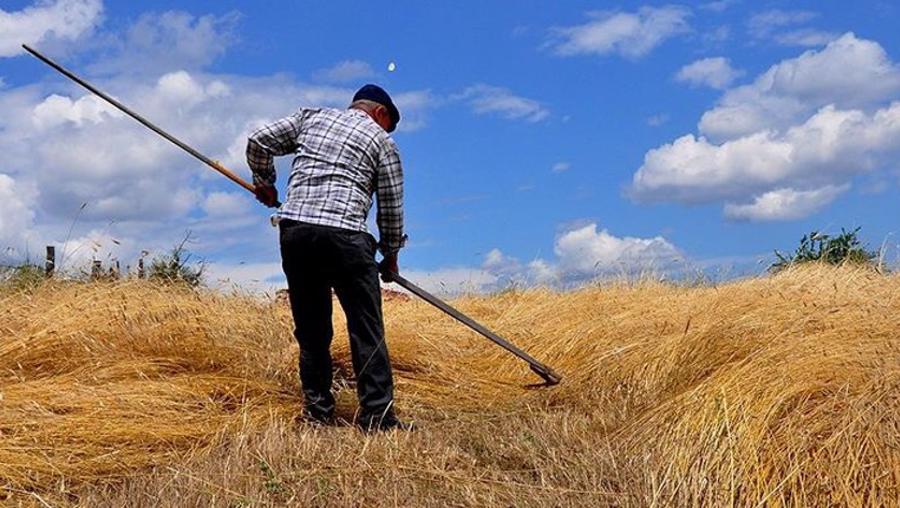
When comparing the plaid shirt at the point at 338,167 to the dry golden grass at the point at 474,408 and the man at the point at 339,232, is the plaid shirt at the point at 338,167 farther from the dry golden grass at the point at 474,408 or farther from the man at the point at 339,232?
the dry golden grass at the point at 474,408

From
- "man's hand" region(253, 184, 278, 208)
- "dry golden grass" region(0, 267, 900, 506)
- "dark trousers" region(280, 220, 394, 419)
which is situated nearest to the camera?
"dry golden grass" region(0, 267, 900, 506)

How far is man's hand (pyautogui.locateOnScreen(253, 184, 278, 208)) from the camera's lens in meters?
4.76

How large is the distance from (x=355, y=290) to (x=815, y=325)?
2.23 meters

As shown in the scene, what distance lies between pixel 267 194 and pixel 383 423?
1.35 metres

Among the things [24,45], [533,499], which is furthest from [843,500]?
[24,45]

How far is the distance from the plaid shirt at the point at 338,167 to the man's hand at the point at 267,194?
17 centimetres

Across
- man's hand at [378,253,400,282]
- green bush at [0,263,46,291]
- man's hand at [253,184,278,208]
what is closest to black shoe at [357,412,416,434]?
man's hand at [378,253,400,282]

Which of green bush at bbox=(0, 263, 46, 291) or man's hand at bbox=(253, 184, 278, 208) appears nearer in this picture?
man's hand at bbox=(253, 184, 278, 208)

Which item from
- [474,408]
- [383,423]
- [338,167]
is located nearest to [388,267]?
[338,167]

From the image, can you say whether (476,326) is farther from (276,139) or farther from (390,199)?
(276,139)

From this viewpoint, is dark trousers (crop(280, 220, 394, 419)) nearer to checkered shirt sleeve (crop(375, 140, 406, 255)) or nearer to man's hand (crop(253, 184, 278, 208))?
checkered shirt sleeve (crop(375, 140, 406, 255))

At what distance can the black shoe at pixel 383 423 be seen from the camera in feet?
14.1

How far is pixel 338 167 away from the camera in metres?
4.34

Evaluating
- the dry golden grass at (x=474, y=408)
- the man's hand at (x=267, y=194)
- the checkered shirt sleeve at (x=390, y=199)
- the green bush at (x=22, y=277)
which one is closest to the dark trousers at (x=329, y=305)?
the checkered shirt sleeve at (x=390, y=199)
